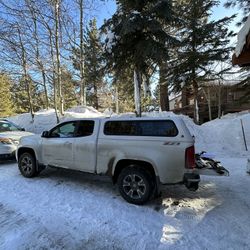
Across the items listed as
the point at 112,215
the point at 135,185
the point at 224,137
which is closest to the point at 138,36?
the point at 224,137

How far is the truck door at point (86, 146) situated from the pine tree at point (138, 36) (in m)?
6.18

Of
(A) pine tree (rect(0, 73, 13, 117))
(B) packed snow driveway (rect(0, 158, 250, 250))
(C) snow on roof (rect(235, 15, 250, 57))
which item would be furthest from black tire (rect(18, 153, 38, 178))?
(A) pine tree (rect(0, 73, 13, 117))

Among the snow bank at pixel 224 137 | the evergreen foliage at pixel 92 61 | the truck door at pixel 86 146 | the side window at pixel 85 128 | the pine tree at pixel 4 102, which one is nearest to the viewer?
the truck door at pixel 86 146

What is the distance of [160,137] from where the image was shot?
17.0 ft

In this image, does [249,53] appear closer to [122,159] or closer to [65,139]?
[122,159]

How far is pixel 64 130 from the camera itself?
22.8ft

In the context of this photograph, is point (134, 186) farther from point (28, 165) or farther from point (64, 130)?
point (28, 165)

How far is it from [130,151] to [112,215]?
52.4 inches

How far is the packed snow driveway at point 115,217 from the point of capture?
3.94 m

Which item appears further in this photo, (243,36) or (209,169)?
(209,169)

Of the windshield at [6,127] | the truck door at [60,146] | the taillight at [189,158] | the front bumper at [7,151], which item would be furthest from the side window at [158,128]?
the windshield at [6,127]

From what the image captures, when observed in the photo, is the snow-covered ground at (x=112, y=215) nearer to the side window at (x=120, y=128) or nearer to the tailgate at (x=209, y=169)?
the tailgate at (x=209, y=169)

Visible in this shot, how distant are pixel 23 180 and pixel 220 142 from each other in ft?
31.0

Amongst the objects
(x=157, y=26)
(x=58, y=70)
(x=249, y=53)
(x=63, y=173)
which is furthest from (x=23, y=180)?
(x=58, y=70)
